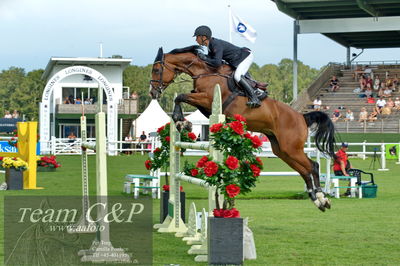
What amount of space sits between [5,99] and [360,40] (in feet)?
142

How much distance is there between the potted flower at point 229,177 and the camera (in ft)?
22.4

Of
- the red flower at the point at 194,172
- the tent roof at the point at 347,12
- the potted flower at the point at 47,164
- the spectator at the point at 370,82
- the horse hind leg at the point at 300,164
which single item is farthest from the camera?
the spectator at the point at 370,82

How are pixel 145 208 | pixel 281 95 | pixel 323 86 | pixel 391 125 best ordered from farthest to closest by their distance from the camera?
1. pixel 281 95
2. pixel 323 86
3. pixel 391 125
4. pixel 145 208

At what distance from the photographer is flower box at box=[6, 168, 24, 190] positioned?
15.6 meters

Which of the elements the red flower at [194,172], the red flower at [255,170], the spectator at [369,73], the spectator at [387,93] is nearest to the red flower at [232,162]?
the red flower at [255,170]

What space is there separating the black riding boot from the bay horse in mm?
69

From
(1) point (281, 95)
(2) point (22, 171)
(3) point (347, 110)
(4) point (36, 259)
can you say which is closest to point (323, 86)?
(3) point (347, 110)

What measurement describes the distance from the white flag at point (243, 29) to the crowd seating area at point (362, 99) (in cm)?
1248

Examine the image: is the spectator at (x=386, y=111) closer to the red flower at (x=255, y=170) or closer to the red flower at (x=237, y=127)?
the red flower at (x=255, y=170)

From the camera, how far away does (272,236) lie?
9008 mm

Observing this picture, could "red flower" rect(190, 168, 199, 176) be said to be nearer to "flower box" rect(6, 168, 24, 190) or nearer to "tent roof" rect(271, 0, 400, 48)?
"flower box" rect(6, 168, 24, 190)

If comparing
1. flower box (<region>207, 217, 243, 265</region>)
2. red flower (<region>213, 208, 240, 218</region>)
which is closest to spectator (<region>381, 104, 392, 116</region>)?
red flower (<region>213, 208, 240, 218</region>)

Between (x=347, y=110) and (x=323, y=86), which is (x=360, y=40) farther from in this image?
(x=347, y=110)

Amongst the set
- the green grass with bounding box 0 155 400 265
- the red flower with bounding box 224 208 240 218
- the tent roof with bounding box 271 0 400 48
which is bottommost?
the green grass with bounding box 0 155 400 265
